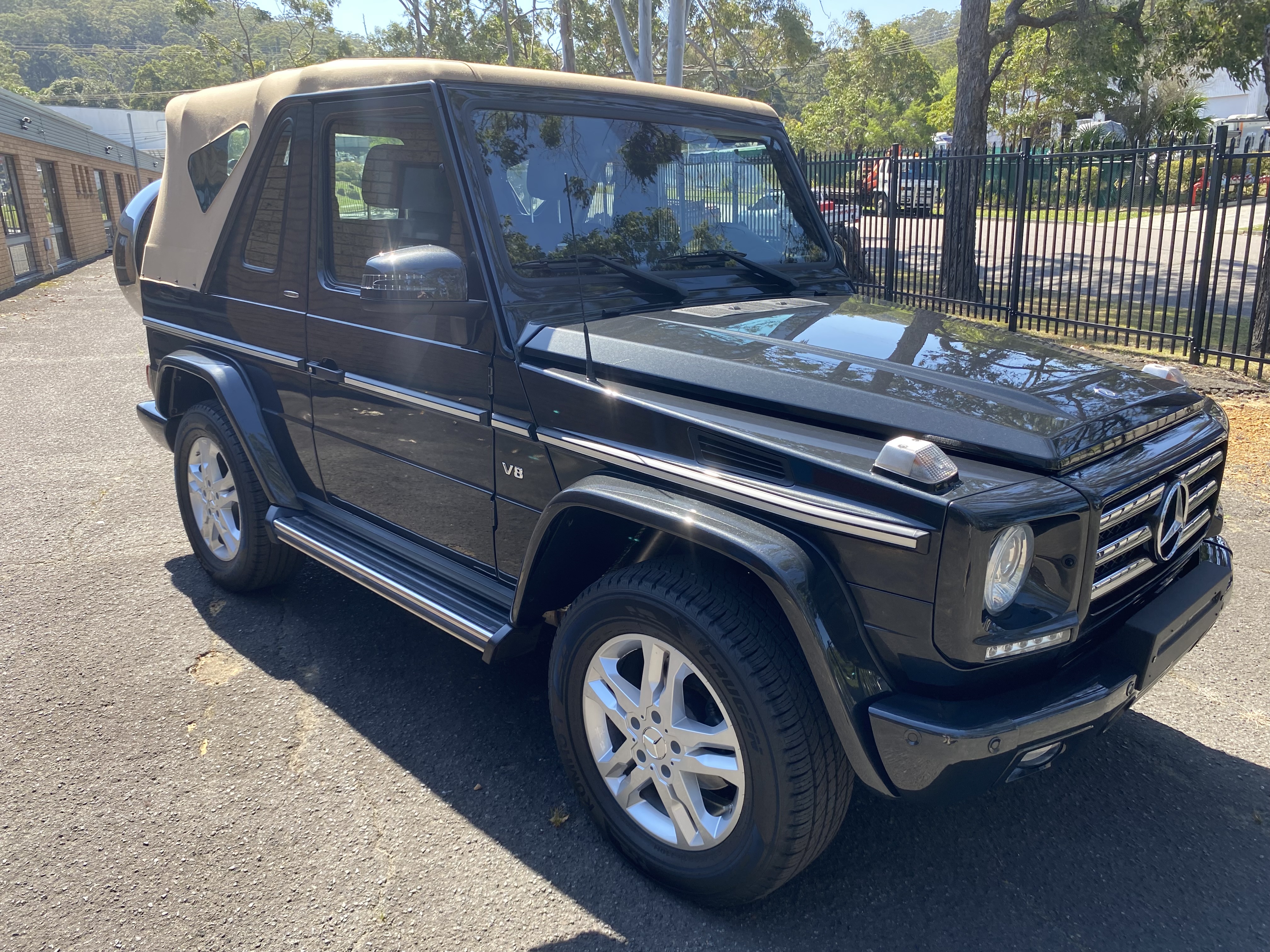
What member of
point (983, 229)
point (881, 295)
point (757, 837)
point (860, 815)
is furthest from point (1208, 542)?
point (983, 229)

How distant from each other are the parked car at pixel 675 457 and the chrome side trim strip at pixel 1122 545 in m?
0.02

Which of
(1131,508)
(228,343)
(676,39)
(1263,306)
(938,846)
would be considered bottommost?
(938,846)

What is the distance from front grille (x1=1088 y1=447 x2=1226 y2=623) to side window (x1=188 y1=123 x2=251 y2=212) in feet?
11.3

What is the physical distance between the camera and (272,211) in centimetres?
375

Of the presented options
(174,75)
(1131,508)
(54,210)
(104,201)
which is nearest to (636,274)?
(1131,508)

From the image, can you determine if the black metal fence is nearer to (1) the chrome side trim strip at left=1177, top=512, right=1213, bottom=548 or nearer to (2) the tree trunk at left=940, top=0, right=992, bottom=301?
(2) the tree trunk at left=940, top=0, right=992, bottom=301

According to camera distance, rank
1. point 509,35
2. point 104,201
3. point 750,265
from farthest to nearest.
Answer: point 509,35
point 104,201
point 750,265

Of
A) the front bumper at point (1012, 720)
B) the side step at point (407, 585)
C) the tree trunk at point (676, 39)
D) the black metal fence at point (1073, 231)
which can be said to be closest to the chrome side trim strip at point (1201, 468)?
the front bumper at point (1012, 720)

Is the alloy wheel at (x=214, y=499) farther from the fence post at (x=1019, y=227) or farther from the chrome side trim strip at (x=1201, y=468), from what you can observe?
the fence post at (x=1019, y=227)

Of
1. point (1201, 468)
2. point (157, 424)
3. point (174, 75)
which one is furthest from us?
point (174, 75)

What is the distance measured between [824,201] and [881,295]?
2183 millimetres

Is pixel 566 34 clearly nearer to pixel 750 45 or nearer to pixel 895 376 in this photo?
pixel 895 376

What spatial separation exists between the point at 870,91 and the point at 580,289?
6939 cm

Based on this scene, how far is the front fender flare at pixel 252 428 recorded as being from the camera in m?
3.92
